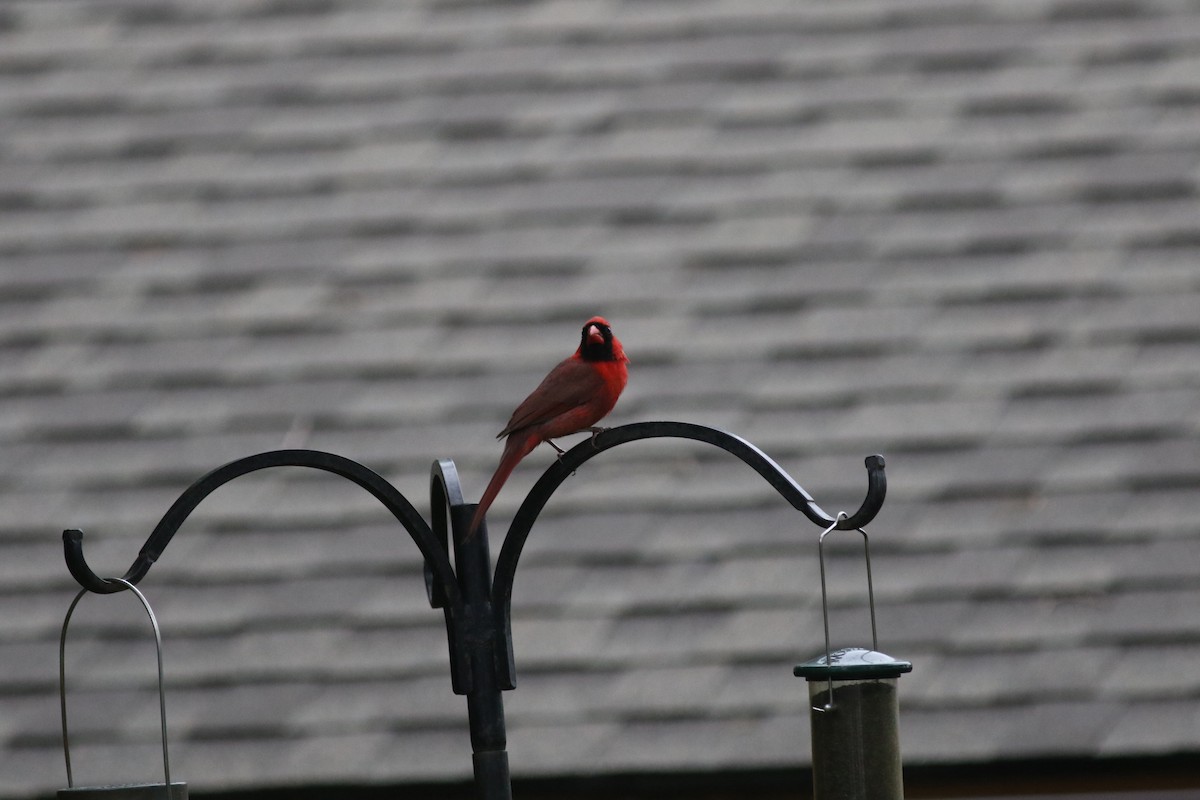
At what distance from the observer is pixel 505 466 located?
2.64m

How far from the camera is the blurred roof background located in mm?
4449

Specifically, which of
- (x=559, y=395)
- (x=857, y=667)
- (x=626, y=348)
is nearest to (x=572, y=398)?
(x=559, y=395)

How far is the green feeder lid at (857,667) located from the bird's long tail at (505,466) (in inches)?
23.4

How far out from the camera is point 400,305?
509cm

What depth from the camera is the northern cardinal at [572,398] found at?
2762mm

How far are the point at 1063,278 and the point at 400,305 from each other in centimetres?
220

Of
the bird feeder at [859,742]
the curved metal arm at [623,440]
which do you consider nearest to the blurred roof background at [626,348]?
the bird feeder at [859,742]

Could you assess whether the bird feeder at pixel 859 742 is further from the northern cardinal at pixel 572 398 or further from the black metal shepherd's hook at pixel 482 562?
the northern cardinal at pixel 572 398

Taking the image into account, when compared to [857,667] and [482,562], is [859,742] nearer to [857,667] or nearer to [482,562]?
[857,667]

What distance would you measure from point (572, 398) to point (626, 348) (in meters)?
2.13

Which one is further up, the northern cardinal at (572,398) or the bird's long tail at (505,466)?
the northern cardinal at (572,398)

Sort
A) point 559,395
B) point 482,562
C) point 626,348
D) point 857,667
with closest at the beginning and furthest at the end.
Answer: point 857,667, point 482,562, point 559,395, point 626,348

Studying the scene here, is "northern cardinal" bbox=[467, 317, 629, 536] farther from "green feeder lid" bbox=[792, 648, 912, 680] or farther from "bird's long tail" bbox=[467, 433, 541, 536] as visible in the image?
"green feeder lid" bbox=[792, 648, 912, 680]

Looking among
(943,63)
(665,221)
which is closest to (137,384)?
(665,221)
